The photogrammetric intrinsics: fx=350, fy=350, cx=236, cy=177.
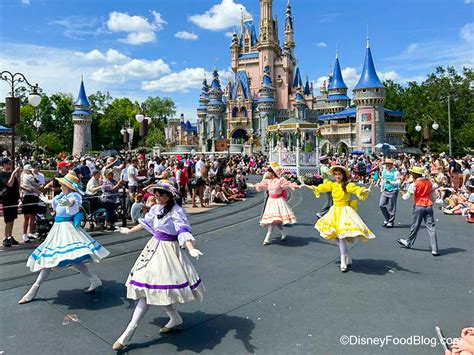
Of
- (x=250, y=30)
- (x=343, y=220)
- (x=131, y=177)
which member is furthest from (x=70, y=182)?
(x=250, y=30)

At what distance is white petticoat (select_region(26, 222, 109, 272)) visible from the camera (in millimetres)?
4520

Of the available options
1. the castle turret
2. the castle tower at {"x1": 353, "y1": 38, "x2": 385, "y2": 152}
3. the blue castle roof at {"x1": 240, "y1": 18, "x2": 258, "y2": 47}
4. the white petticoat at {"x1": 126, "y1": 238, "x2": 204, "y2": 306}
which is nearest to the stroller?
the white petticoat at {"x1": 126, "y1": 238, "x2": 204, "y2": 306}

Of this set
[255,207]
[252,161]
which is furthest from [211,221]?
[252,161]

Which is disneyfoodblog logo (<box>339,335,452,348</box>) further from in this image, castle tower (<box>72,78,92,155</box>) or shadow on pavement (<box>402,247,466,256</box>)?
castle tower (<box>72,78,92,155</box>)

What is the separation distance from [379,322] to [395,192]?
6.09 metres

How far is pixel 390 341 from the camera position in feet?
11.9

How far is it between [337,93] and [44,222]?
56266mm

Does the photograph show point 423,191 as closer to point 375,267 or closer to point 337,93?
point 375,267

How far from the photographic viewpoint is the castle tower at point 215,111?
208 ft

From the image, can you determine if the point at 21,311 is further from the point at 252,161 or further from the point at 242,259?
the point at 252,161

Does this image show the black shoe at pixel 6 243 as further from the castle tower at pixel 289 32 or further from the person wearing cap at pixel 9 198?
the castle tower at pixel 289 32

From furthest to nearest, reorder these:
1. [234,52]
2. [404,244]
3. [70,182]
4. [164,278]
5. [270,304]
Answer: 1. [234,52]
2. [404,244]
3. [70,182]
4. [270,304]
5. [164,278]

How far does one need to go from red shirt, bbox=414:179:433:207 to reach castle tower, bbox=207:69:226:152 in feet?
187

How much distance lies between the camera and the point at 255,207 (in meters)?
13.1
